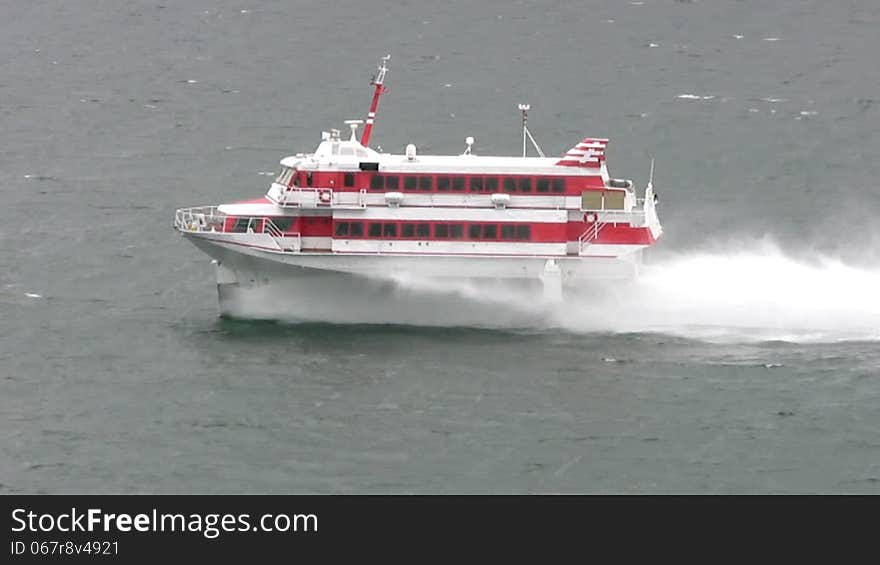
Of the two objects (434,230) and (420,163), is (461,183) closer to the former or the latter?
(420,163)

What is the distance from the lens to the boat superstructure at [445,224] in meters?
93.8

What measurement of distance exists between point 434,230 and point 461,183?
232 centimetres

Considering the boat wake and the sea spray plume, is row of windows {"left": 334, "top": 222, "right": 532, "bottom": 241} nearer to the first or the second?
the boat wake

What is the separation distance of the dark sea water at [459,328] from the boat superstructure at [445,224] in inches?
91.6

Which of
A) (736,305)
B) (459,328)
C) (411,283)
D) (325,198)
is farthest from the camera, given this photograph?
(736,305)

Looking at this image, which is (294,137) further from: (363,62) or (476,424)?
(476,424)

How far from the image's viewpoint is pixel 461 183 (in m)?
93.8

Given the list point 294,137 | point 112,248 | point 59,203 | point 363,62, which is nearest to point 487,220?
point 112,248

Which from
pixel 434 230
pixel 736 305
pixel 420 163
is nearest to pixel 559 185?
pixel 434 230

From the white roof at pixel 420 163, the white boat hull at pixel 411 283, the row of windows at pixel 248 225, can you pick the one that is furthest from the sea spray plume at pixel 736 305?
the row of windows at pixel 248 225

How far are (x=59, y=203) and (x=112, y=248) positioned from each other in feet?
32.9

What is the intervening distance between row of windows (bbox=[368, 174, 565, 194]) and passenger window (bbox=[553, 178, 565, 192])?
4cm

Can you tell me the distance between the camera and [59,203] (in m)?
115

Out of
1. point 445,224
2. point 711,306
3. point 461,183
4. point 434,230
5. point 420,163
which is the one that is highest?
point 420,163
